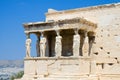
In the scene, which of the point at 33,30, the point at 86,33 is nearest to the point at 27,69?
the point at 33,30

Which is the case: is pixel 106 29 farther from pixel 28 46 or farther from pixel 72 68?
pixel 28 46

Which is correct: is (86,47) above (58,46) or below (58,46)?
below

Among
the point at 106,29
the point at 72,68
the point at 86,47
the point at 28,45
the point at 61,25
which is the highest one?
the point at 61,25

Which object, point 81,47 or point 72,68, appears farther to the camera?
point 81,47

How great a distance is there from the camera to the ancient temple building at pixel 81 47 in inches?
1048

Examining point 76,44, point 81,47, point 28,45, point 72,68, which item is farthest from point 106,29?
point 28,45

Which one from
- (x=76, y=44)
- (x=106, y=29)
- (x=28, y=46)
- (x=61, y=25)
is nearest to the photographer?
(x=76, y=44)

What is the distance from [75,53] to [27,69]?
411cm

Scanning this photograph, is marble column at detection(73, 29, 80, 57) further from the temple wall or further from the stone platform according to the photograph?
the temple wall

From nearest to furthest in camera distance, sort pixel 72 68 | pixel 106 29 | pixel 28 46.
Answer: pixel 72 68 → pixel 106 29 → pixel 28 46

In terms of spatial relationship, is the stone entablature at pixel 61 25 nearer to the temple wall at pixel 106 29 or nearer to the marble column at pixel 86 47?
the temple wall at pixel 106 29

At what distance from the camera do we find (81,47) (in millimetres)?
28594

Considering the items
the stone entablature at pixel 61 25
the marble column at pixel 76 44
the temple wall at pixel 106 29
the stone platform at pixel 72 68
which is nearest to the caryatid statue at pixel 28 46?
the stone platform at pixel 72 68

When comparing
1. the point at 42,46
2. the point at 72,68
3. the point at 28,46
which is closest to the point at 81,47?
the point at 72,68
